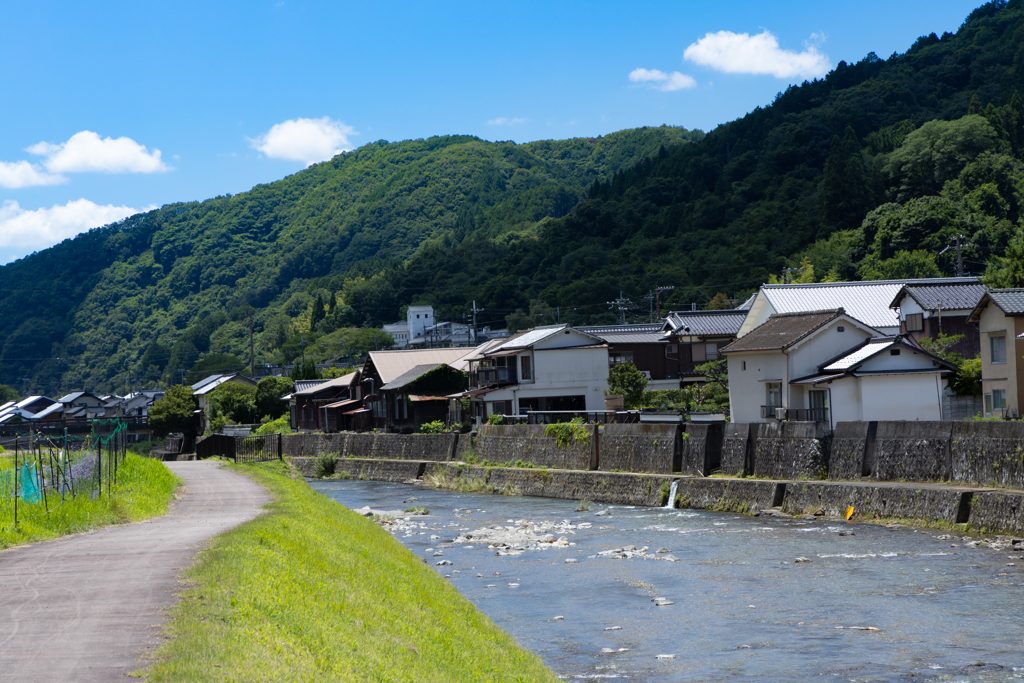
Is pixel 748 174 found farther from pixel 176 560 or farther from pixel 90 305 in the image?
pixel 90 305

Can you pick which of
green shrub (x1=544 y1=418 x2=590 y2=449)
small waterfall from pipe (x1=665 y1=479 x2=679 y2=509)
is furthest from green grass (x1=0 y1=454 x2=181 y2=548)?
green shrub (x1=544 y1=418 x2=590 y2=449)

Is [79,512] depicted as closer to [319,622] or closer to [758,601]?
[319,622]

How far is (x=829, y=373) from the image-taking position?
107 feet

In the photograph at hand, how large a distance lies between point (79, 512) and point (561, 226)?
302ft

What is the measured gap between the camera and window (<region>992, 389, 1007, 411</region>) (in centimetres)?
2883

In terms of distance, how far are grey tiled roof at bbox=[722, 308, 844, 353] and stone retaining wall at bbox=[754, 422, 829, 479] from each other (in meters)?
6.36

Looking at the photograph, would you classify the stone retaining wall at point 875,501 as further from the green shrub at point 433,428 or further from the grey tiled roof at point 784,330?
the green shrub at point 433,428

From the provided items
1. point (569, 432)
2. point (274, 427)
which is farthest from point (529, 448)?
point (274, 427)

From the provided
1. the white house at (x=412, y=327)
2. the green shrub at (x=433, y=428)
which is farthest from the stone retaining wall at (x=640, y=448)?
the white house at (x=412, y=327)

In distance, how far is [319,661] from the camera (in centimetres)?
765

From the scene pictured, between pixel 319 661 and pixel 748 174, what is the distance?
101 meters

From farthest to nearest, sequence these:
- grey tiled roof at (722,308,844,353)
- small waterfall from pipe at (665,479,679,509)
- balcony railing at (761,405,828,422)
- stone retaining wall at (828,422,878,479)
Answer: grey tiled roof at (722,308,844,353) < balcony railing at (761,405,828,422) < small waterfall from pipe at (665,479,679,509) < stone retaining wall at (828,422,878,479)

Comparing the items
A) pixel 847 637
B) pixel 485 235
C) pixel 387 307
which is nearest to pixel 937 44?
pixel 485 235

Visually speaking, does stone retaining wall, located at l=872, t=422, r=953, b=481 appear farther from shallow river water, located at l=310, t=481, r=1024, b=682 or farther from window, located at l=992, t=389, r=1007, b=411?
window, located at l=992, t=389, r=1007, b=411
